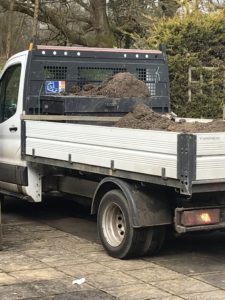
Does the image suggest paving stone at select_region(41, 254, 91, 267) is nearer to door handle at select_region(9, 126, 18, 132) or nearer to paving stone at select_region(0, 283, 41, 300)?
paving stone at select_region(0, 283, 41, 300)

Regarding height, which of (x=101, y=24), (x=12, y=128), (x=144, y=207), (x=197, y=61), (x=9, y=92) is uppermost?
(x=101, y=24)

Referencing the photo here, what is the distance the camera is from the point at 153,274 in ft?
19.8

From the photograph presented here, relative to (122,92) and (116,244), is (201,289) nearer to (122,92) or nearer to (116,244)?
(116,244)

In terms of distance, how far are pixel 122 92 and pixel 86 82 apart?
26.3 inches

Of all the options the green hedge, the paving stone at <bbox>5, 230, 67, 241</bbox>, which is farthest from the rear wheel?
the green hedge

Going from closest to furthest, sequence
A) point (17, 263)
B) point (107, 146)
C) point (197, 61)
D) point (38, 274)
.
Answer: point (38, 274) → point (17, 263) → point (107, 146) → point (197, 61)

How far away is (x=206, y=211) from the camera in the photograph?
6.10 meters

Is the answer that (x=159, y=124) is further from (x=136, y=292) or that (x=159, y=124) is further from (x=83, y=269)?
(x=136, y=292)

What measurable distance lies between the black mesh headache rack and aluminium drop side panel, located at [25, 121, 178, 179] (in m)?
0.64

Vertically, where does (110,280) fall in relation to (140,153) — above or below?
below

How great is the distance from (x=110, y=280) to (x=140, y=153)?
132cm

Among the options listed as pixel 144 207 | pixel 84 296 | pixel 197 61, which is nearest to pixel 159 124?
pixel 144 207

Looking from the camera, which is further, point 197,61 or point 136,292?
point 197,61

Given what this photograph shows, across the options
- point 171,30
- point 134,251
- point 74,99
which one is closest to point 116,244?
point 134,251
